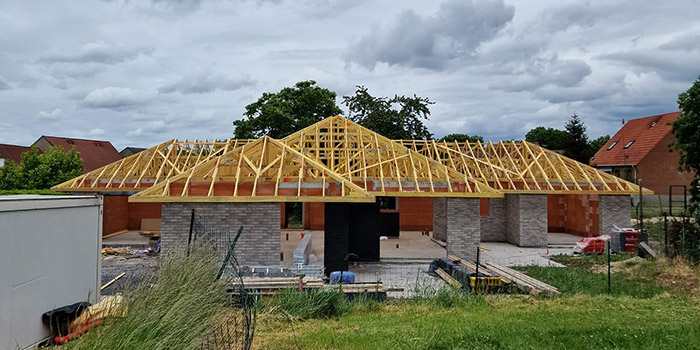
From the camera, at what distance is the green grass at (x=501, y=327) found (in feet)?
19.5

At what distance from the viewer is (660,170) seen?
110ft

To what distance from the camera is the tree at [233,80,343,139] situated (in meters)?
32.5

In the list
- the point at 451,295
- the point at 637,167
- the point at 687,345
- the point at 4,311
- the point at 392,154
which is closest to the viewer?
the point at 4,311

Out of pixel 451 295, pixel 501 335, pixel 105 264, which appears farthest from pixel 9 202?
pixel 105 264

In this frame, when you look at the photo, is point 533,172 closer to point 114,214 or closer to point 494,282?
point 494,282

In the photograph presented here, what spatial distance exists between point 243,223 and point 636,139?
36397 millimetres

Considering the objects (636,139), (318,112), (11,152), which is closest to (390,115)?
(318,112)

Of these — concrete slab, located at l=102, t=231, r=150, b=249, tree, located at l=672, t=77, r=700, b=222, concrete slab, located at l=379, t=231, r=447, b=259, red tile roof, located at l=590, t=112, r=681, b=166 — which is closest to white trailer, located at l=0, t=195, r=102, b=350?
concrete slab, located at l=379, t=231, r=447, b=259

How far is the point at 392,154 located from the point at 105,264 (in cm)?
1131

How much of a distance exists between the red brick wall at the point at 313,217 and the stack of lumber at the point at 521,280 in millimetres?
12209

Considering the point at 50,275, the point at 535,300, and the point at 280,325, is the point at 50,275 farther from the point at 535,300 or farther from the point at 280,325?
the point at 535,300

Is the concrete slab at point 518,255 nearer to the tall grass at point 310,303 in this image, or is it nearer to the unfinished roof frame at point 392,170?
the unfinished roof frame at point 392,170

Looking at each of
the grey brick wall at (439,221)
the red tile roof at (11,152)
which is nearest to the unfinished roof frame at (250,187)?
the grey brick wall at (439,221)

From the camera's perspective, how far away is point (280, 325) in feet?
22.1
